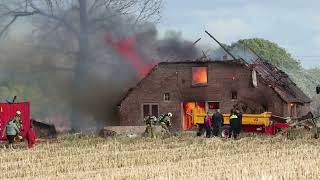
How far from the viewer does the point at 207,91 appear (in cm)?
4206

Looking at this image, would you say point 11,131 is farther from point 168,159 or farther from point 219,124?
point 219,124

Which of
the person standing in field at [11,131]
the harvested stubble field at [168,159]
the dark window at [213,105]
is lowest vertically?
the harvested stubble field at [168,159]

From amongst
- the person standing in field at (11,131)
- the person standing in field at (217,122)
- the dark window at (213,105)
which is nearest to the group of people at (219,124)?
the person standing in field at (217,122)

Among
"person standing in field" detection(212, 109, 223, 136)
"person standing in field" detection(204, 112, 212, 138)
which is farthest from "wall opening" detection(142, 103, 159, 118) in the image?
"person standing in field" detection(212, 109, 223, 136)

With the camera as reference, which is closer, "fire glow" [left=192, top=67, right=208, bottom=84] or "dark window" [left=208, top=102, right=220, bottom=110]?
"dark window" [left=208, top=102, right=220, bottom=110]

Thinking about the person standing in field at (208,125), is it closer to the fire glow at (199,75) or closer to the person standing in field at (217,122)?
the person standing in field at (217,122)

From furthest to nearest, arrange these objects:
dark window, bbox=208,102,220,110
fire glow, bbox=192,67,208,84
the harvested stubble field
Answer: fire glow, bbox=192,67,208,84 < dark window, bbox=208,102,220,110 < the harvested stubble field

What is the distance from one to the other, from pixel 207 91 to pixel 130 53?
761 centimetres

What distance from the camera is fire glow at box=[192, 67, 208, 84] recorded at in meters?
42.2

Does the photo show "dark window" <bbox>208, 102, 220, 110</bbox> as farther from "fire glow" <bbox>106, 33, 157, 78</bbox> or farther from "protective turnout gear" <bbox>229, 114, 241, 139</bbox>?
"protective turnout gear" <bbox>229, 114, 241, 139</bbox>

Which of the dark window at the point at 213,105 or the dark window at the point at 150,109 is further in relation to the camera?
the dark window at the point at 150,109

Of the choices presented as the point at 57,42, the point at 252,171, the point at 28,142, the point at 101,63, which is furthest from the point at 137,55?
the point at 252,171

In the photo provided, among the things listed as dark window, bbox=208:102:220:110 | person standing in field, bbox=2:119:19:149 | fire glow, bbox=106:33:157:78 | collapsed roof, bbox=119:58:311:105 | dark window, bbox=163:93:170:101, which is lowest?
person standing in field, bbox=2:119:19:149

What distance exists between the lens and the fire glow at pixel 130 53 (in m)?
46.5
